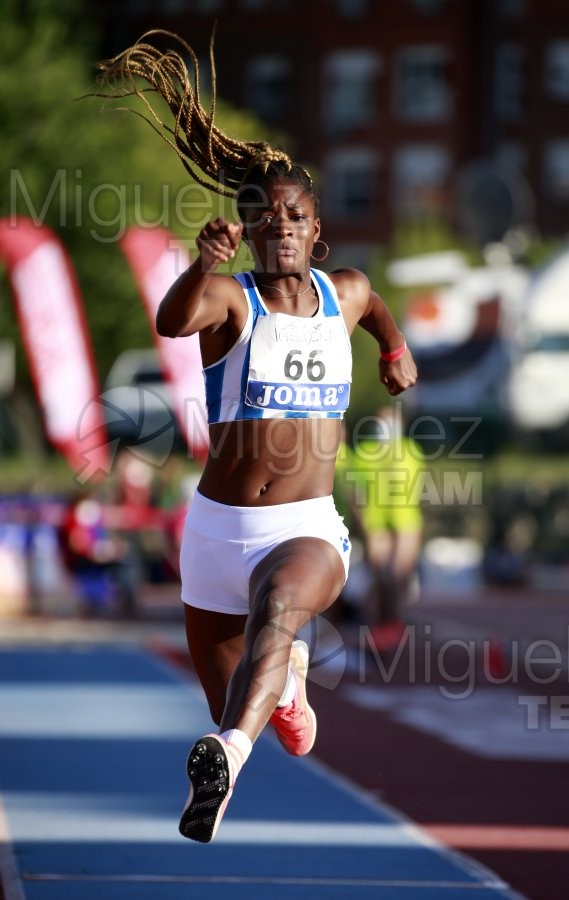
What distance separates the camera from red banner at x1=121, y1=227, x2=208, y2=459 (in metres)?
16.3

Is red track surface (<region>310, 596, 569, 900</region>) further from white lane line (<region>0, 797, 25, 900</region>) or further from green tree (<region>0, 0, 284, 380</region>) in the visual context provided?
green tree (<region>0, 0, 284, 380</region>)

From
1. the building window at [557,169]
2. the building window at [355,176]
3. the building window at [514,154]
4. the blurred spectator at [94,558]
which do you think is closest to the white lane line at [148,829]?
the blurred spectator at [94,558]

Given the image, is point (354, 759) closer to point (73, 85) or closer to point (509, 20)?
point (73, 85)

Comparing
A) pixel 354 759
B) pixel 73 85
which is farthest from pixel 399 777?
pixel 73 85

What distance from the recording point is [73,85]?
110 ft

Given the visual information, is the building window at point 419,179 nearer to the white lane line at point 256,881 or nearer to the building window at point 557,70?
the building window at point 557,70

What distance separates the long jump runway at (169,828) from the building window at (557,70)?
53.0 metres

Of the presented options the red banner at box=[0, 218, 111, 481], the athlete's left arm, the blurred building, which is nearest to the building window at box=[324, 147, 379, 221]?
the blurred building

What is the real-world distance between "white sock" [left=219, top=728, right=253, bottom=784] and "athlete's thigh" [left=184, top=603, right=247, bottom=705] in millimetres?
503

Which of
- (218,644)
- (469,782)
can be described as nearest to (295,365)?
(218,644)

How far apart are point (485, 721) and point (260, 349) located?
22.3 feet

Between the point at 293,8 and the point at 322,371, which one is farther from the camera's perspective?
the point at 293,8

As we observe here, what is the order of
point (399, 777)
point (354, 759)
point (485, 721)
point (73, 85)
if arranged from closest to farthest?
point (399, 777) < point (354, 759) < point (485, 721) < point (73, 85)

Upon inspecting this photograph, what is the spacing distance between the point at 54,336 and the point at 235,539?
49.3 ft
